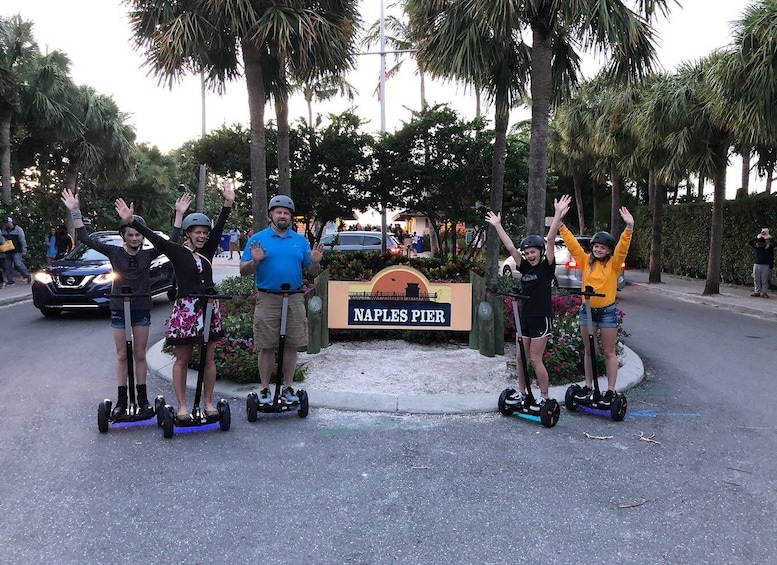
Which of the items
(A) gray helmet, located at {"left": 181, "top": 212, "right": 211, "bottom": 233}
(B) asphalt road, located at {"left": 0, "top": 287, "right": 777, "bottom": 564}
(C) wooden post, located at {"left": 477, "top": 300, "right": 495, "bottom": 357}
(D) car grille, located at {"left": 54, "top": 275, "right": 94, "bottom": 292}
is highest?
(A) gray helmet, located at {"left": 181, "top": 212, "right": 211, "bottom": 233}

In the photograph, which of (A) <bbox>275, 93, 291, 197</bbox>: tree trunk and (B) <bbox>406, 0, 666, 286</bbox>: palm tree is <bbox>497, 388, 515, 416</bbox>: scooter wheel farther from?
(A) <bbox>275, 93, 291, 197</bbox>: tree trunk

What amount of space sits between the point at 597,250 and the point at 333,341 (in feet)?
13.7

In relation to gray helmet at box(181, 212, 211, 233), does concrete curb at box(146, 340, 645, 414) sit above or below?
below

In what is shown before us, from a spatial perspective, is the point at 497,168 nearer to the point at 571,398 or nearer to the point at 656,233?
the point at 571,398

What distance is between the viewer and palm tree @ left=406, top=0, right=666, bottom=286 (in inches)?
337

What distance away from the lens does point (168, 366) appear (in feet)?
21.9

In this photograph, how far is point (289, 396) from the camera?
16.4ft

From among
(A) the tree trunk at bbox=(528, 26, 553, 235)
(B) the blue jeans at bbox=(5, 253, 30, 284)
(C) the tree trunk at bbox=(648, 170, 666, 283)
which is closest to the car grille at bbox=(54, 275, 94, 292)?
(B) the blue jeans at bbox=(5, 253, 30, 284)

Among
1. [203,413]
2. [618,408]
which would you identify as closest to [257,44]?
[203,413]

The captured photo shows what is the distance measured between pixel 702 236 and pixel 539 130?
1310 centimetres

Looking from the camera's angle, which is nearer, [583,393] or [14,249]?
[583,393]

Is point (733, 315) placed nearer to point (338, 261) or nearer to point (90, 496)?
point (338, 261)

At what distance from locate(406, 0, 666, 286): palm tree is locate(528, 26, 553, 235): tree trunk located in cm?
2

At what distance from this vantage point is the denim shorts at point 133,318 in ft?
15.0
